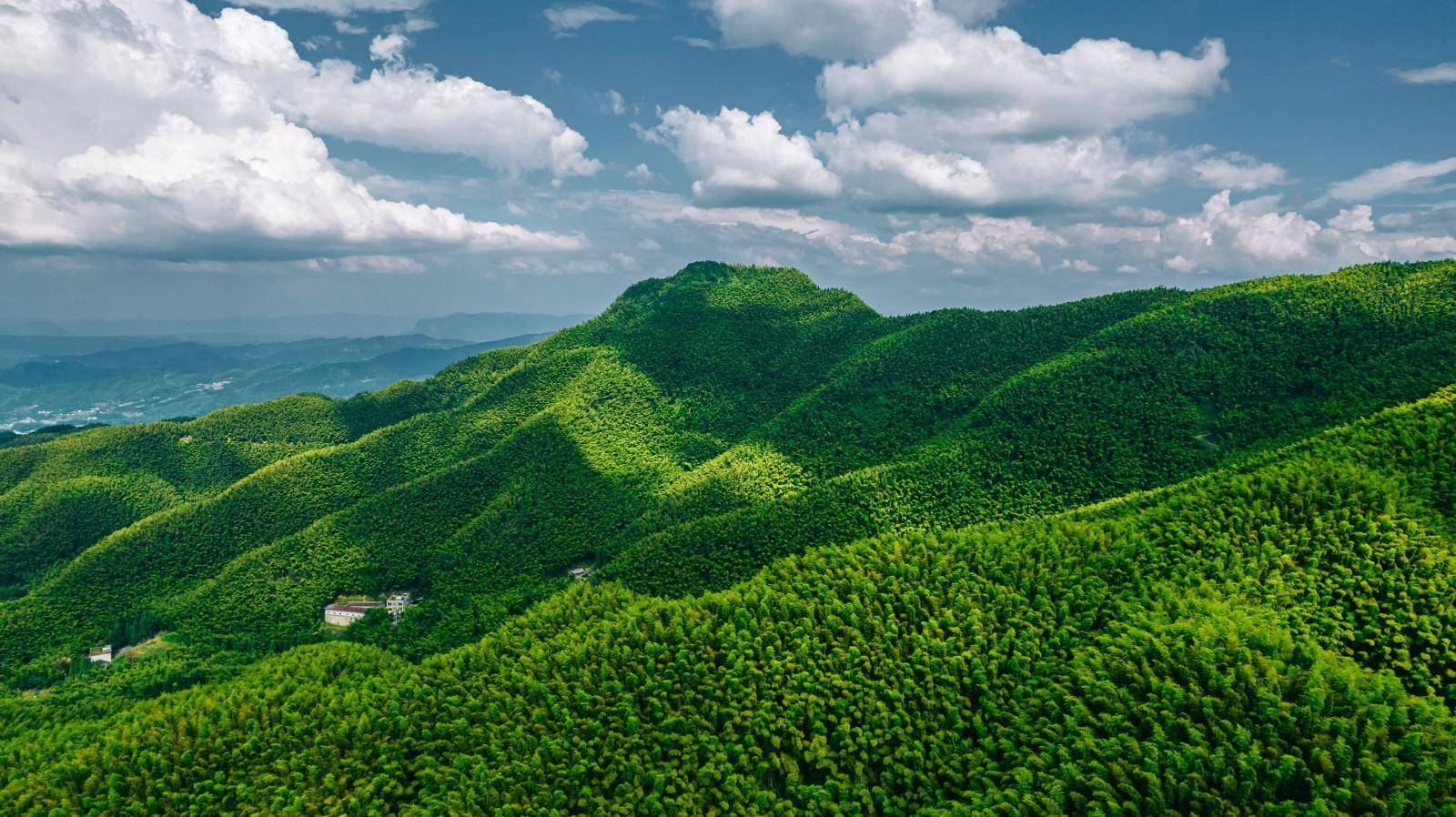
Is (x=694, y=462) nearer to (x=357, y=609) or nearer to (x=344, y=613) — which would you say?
(x=357, y=609)

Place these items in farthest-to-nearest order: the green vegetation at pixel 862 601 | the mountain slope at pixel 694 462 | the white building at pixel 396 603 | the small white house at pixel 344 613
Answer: the white building at pixel 396 603 < the small white house at pixel 344 613 < the mountain slope at pixel 694 462 < the green vegetation at pixel 862 601

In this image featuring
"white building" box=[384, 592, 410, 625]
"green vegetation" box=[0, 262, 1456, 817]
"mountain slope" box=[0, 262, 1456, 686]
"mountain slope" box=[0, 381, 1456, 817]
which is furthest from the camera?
"white building" box=[384, 592, 410, 625]

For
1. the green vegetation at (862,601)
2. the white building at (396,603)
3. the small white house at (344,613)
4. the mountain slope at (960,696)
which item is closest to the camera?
the mountain slope at (960,696)

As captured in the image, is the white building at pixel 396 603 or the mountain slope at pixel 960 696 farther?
the white building at pixel 396 603

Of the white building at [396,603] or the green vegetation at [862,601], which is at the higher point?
the green vegetation at [862,601]

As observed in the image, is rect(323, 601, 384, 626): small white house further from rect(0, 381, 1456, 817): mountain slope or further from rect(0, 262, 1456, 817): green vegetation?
rect(0, 381, 1456, 817): mountain slope

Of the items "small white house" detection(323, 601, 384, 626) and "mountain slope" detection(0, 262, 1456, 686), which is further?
"small white house" detection(323, 601, 384, 626)

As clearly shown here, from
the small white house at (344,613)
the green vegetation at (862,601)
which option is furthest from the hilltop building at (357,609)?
the green vegetation at (862,601)

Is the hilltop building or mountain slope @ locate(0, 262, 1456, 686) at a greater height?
mountain slope @ locate(0, 262, 1456, 686)

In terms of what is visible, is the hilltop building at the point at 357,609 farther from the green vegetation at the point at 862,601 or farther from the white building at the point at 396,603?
the green vegetation at the point at 862,601

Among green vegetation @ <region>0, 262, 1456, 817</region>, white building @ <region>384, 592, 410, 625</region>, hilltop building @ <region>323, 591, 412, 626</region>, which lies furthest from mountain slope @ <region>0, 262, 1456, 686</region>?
white building @ <region>384, 592, 410, 625</region>
